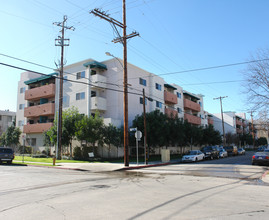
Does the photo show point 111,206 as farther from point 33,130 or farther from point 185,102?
point 185,102

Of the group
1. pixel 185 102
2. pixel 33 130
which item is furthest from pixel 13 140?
pixel 185 102

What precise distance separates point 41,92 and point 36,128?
19.5 ft

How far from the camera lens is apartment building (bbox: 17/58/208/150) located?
3190 centimetres

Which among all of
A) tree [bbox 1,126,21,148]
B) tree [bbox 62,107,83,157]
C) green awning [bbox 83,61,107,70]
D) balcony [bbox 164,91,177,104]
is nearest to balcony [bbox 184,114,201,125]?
balcony [bbox 164,91,177,104]

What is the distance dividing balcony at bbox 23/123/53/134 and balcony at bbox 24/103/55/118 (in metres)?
1.85

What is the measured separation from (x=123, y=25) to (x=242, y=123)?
79008 mm

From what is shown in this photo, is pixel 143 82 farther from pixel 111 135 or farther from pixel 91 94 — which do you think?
pixel 111 135

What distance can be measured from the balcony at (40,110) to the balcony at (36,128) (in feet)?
6.05

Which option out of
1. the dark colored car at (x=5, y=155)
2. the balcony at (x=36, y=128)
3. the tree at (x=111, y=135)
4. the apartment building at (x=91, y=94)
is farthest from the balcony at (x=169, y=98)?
the dark colored car at (x=5, y=155)

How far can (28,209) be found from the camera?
6.26m

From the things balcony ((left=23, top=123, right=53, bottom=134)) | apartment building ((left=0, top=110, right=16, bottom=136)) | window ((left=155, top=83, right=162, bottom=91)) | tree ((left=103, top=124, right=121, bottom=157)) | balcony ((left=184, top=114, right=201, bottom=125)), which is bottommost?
tree ((left=103, top=124, right=121, bottom=157))

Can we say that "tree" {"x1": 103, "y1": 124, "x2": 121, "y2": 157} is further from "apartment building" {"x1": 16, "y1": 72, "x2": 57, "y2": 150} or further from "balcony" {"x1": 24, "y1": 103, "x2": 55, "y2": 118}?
"balcony" {"x1": 24, "y1": 103, "x2": 55, "y2": 118}

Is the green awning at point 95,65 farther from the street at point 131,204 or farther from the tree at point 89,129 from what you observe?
the street at point 131,204

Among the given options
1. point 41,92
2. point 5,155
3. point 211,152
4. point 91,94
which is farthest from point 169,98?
point 5,155
